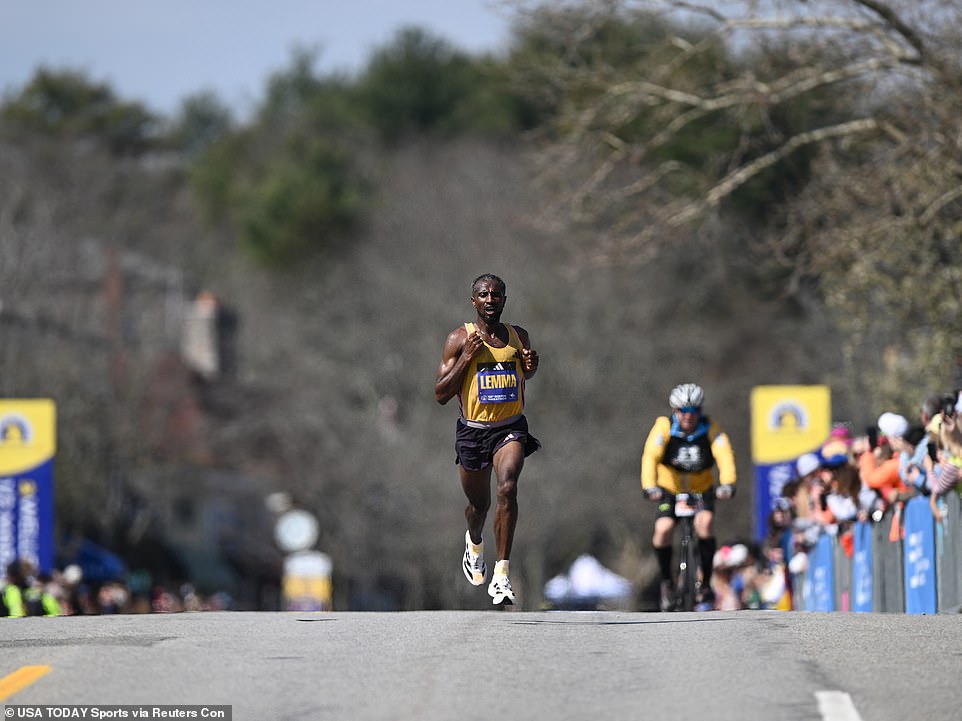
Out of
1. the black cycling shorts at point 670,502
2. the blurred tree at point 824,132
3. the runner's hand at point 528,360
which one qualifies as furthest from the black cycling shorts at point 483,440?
the blurred tree at point 824,132

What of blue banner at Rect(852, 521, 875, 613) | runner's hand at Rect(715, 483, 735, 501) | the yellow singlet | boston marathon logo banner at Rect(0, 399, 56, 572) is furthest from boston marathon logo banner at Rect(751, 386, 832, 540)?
the yellow singlet

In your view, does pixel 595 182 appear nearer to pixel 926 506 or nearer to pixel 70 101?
pixel 926 506

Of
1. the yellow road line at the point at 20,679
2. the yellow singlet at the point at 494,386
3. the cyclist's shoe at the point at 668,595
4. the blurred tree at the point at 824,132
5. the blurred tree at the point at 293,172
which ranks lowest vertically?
the cyclist's shoe at the point at 668,595

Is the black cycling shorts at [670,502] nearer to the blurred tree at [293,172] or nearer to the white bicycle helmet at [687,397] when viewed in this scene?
the white bicycle helmet at [687,397]

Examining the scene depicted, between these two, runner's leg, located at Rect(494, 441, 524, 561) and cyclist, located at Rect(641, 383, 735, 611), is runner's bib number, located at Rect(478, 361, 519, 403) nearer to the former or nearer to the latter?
runner's leg, located at Rect(494, 441, 524, 561)

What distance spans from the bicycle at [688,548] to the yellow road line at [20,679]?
8632 mm

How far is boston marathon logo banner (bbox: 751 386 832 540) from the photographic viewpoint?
31516mm

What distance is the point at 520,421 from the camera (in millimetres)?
14734

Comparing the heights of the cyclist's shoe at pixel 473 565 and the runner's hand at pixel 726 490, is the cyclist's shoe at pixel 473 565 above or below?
below

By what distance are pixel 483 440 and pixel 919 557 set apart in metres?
4.20

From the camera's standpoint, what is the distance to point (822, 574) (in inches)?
898

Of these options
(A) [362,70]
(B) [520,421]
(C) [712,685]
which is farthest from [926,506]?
(A) [362,70]

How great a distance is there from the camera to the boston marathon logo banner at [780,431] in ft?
103

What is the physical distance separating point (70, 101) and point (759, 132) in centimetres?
6757
